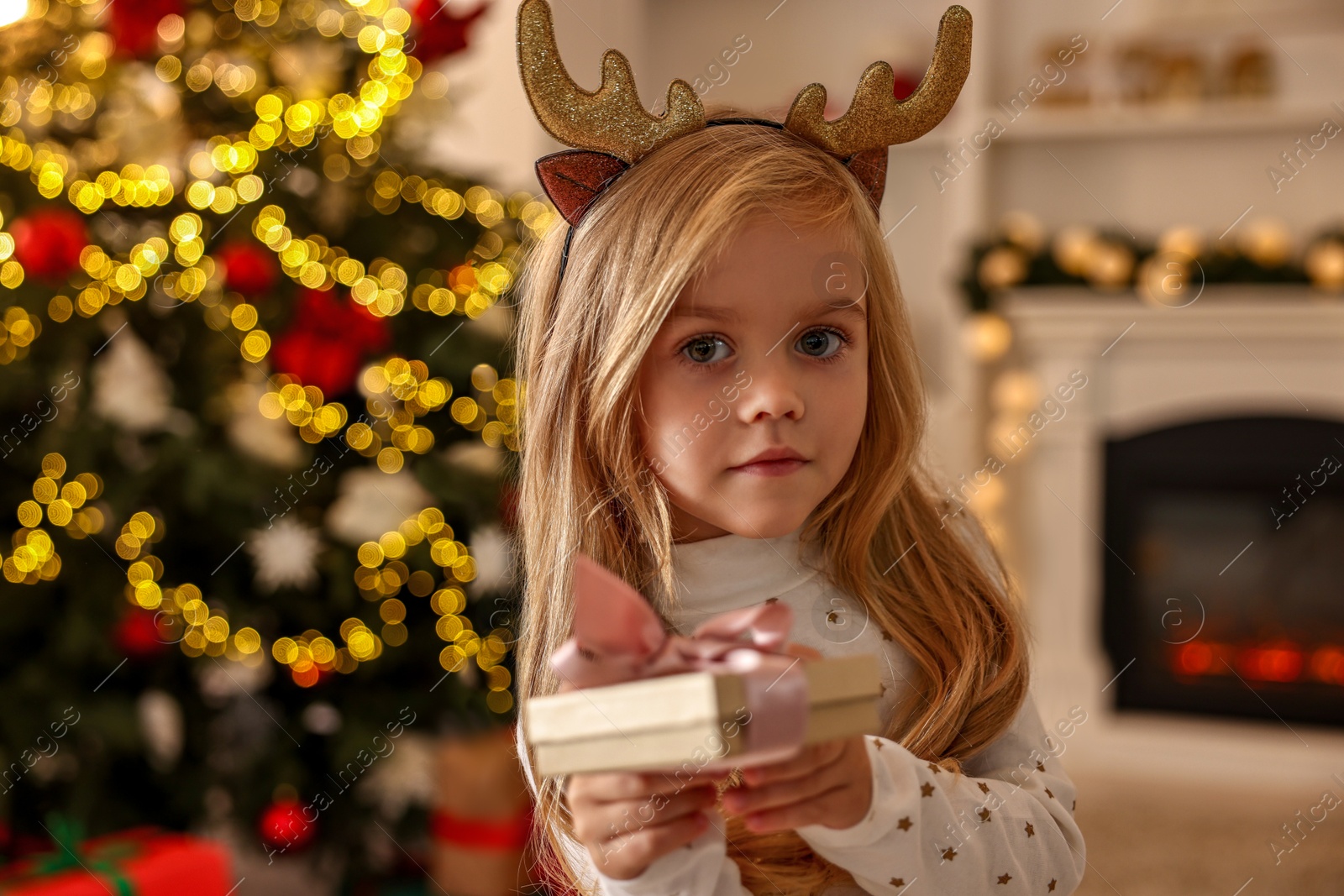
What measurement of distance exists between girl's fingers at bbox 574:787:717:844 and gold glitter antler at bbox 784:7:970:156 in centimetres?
40

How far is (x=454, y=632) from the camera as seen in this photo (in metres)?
1.87

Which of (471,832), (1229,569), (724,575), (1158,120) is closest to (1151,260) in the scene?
(1158,120)

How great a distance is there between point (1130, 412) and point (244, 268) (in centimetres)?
253

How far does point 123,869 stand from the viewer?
4.71 ft

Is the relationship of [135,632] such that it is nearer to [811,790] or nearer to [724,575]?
[724,575]

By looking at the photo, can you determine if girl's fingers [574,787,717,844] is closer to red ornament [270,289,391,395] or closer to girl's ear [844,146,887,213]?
girl's ear [844,146,887,213]

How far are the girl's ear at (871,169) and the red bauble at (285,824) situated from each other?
149cm

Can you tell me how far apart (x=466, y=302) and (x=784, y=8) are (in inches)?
88.9

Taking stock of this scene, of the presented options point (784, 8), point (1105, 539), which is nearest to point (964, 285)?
point (1105, 539)

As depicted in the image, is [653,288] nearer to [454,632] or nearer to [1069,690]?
[454,632]

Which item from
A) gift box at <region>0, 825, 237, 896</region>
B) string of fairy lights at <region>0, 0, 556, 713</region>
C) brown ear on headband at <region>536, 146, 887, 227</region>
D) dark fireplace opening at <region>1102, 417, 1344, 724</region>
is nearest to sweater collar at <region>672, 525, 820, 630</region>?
brown ear on headband at <region>536, 146, 887, 227</region>

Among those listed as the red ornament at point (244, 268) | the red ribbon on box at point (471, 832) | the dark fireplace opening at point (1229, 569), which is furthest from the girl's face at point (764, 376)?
the dark fireplace opening at point (1229, 569)

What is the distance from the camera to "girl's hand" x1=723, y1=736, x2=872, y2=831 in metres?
0.56

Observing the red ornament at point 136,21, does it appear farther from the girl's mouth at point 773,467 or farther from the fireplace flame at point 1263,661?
the fireplace flame at point 1263,661
